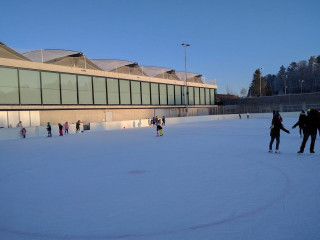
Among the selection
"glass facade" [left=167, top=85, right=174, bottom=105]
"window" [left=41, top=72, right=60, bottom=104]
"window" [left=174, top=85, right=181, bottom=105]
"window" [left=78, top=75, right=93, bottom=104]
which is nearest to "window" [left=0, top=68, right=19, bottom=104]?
"window" [left=41, top=72, right=60, bottom=104]

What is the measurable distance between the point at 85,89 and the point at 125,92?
735 cm

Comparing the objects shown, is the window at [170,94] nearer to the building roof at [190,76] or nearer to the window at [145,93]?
the window at [145,93]

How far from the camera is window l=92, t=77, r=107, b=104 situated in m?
37.6

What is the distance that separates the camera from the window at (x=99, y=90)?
3755cm

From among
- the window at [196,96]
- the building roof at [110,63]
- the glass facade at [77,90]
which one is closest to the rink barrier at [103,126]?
the glass facade at [77,90]

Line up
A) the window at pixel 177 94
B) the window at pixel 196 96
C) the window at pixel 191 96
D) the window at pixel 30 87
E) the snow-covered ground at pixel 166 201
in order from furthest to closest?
the window at pixel 196 96
the window at pixel 191 96
the window at pixel 177 94
the window at pixel 30 87
the snow-covered ground at pixel 166 201

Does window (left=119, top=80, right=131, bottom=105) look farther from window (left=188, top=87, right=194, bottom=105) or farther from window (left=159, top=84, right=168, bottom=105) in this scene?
window (left=188, top=87, right=194, bottom=105)

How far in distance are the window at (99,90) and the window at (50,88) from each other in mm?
5694

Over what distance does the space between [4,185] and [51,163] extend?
3.09 metres

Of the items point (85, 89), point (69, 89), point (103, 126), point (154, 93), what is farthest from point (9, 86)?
point (154, 93)

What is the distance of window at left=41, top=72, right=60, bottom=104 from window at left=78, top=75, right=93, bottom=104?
329 centimetres

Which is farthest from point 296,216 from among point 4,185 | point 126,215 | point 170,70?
point 170,70

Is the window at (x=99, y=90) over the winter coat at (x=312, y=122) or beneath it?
over

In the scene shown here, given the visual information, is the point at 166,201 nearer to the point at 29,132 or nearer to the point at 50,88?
the point at 29,132
